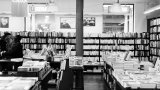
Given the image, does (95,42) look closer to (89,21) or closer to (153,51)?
(89,21)

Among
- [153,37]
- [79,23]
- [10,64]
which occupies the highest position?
[79,23]

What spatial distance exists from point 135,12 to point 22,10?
27.6 ft

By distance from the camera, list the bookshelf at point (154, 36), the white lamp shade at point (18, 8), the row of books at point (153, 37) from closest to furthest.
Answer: the white lamp shade at point (18, 8) < the bookshelf at point (154, 36) < the row of books at point (153, 37)

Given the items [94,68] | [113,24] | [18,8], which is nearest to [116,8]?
[18,8]

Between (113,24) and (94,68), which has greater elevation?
(113,24)

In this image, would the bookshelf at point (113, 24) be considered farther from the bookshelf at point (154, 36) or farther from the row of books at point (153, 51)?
the row of books at point (153, 51)

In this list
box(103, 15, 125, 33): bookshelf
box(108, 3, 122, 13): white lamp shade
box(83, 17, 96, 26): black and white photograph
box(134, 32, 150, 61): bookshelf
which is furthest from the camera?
box(103, 15, 125, 33): bookshelf

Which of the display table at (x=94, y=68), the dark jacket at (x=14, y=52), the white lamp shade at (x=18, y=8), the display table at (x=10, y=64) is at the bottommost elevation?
the display table at (x=94, y=68)

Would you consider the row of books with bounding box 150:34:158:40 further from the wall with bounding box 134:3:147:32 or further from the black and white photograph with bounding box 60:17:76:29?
the black and white photograph with bounding box 60:17:76:29

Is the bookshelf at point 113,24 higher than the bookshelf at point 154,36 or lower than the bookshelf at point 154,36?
higher

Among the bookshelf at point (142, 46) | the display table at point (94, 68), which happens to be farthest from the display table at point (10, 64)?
the bookshelf at point (142, 46)

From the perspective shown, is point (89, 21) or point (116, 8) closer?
point (116, 8)

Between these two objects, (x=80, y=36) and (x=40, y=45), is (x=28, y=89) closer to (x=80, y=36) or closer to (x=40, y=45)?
(x=80, y=36)

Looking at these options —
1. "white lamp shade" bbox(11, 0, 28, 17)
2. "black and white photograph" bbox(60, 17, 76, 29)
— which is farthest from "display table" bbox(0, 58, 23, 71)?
"black and white photograph" bbox(60, 17, 76, 29)
